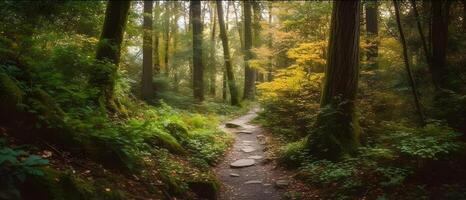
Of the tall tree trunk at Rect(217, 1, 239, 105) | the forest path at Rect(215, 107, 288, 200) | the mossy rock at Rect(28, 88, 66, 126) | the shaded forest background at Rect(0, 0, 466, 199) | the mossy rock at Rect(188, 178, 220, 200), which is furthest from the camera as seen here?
the tall tree trunk at Rect(217, 1, 239, 105)

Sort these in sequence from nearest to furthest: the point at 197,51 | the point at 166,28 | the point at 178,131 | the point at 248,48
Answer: the point at 178,131, the point at 197,51, the point at 248,48, the point at 166,28

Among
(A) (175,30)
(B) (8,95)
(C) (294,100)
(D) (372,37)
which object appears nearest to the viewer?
(B) (8,95)

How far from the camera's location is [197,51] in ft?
63.7

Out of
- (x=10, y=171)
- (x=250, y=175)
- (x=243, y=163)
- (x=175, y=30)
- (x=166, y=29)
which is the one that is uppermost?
(x=175, y=30)

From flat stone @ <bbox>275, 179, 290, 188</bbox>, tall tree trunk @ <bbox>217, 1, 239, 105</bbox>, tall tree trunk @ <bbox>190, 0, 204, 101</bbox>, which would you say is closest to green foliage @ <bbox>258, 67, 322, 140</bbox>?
flat stone @ <bbox>275, 179, 290, 188</bbox>

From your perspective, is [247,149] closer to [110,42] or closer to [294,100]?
[294,100]

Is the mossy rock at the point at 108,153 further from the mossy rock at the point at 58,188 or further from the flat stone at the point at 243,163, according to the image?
the flat stone at the point at 243,163

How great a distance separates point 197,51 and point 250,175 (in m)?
11.6

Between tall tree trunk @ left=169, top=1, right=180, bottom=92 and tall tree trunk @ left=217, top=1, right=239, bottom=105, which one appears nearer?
tall tree trunk @ left=217, top=1, right=239, bottom=105

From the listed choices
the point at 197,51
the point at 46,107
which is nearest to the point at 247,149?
the point at 46,107

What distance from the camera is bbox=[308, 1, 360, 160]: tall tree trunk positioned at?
338 inches

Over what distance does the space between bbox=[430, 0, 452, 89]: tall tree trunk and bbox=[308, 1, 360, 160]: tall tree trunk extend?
2.98 m

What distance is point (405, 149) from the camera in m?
6.27

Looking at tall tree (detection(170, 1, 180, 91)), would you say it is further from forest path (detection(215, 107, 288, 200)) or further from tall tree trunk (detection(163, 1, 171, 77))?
forest path (detection(215, 107, 288, 200))
